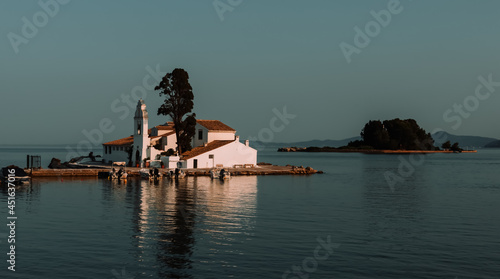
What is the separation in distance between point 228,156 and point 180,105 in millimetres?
10904

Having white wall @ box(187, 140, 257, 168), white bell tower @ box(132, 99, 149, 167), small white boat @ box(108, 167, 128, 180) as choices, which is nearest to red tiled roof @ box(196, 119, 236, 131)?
white wall @ box(187, 140, 257, 168)

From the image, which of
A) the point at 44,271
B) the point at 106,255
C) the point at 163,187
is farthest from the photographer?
the point at 163,187

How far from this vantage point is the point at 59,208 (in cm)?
4281

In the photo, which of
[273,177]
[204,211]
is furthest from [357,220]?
[273,177]

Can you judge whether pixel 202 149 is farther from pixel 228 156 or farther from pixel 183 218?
pixel 183 218

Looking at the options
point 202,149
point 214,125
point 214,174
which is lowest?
point 214,174

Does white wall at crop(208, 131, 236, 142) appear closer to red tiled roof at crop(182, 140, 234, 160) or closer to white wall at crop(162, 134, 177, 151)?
red tiled roof at crop(182, 140, 234, 160)

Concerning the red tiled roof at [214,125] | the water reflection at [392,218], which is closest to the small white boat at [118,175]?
the red tiled roof at [214,125]

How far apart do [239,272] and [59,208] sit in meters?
24.1

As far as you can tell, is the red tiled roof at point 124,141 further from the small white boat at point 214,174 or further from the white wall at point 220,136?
the small white boat at point 214,174

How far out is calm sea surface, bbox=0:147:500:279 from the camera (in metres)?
24.2

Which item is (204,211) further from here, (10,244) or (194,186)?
(194,186)

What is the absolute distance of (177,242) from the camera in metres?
29.6

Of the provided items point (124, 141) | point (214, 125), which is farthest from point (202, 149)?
point (124, 141)
